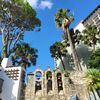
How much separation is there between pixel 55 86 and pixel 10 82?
4.60m

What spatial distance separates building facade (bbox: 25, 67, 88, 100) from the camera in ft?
66.2

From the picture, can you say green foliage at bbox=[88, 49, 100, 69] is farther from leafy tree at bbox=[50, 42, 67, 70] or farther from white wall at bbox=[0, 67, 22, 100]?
white wall at bbox=[0, 67, 22, 100]

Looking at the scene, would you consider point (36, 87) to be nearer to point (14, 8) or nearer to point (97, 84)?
point (97, 84)

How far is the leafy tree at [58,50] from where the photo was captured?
33188 mm

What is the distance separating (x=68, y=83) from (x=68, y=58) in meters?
13.9

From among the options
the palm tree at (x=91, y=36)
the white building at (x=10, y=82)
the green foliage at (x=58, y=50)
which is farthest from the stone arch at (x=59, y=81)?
the palm tree at (x=91, y=36)

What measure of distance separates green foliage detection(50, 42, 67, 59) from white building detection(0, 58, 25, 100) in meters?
12.3

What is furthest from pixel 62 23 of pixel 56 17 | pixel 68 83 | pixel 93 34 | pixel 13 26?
pixel 68 83

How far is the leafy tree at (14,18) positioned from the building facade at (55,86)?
27.8ft

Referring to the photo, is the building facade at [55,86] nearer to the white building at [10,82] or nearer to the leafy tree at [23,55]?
the white building at [10,82]

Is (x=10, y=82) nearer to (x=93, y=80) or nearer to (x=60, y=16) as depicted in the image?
(x=93, y=80)

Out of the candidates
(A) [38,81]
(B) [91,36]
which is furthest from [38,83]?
(B) [91,36]

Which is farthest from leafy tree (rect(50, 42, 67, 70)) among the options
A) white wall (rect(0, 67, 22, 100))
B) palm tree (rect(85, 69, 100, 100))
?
white wall (rect(0, 67, 22, 100))

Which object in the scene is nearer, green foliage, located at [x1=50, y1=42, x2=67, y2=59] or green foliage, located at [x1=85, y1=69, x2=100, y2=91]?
green foliage, located at [x1=85, y1=69, x2=100, y2=91]
